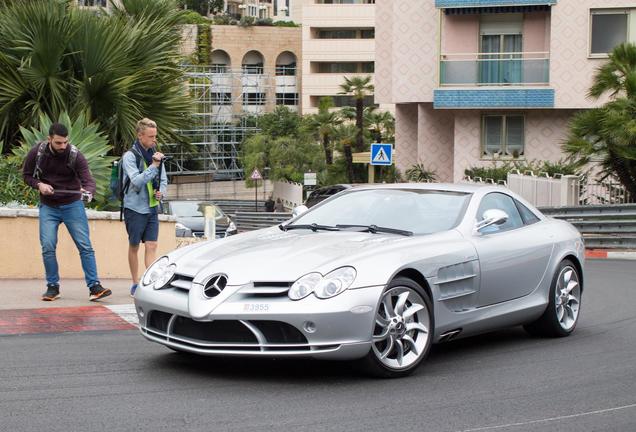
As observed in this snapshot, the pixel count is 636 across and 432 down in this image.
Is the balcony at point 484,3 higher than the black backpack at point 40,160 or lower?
higher

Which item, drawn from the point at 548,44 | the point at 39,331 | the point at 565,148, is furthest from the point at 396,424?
the point at 548,44

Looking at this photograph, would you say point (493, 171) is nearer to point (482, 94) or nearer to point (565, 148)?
point (482, 94)

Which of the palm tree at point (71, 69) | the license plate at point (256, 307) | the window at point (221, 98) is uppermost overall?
the window at point (221, 98)

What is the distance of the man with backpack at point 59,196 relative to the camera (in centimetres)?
1042

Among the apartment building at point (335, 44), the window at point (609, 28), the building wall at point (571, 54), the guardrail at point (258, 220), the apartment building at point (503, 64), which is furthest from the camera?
the apartment building at point (335, 44)

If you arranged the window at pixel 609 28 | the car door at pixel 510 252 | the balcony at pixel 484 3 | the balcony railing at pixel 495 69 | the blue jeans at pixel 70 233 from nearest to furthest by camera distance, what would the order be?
the car door at pixel 510 252 → the blue jeans at pixel 70 233 → the window at pixel 609 28 → the balcony at pixel 484 3 → the balcony railing at pixel 495 69

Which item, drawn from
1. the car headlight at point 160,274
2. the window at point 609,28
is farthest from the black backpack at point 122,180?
the window at point 609,28

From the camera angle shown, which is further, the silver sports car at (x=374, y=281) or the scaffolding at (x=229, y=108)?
the scaffolding at (x=229, y=108)

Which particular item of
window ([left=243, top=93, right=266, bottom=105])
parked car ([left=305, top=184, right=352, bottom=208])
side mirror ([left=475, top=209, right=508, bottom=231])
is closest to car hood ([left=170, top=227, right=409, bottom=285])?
side mirror ([left=475, top=209, right=508, bottom=231])

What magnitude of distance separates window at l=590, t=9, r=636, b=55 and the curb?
14831 mm

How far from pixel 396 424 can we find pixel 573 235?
13.3ft

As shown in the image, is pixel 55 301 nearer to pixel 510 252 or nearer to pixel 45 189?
pixel 45 189

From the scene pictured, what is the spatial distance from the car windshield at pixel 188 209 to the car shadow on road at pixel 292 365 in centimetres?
1624

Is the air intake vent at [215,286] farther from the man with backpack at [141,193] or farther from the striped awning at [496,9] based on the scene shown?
the striped awning at [496,9]
